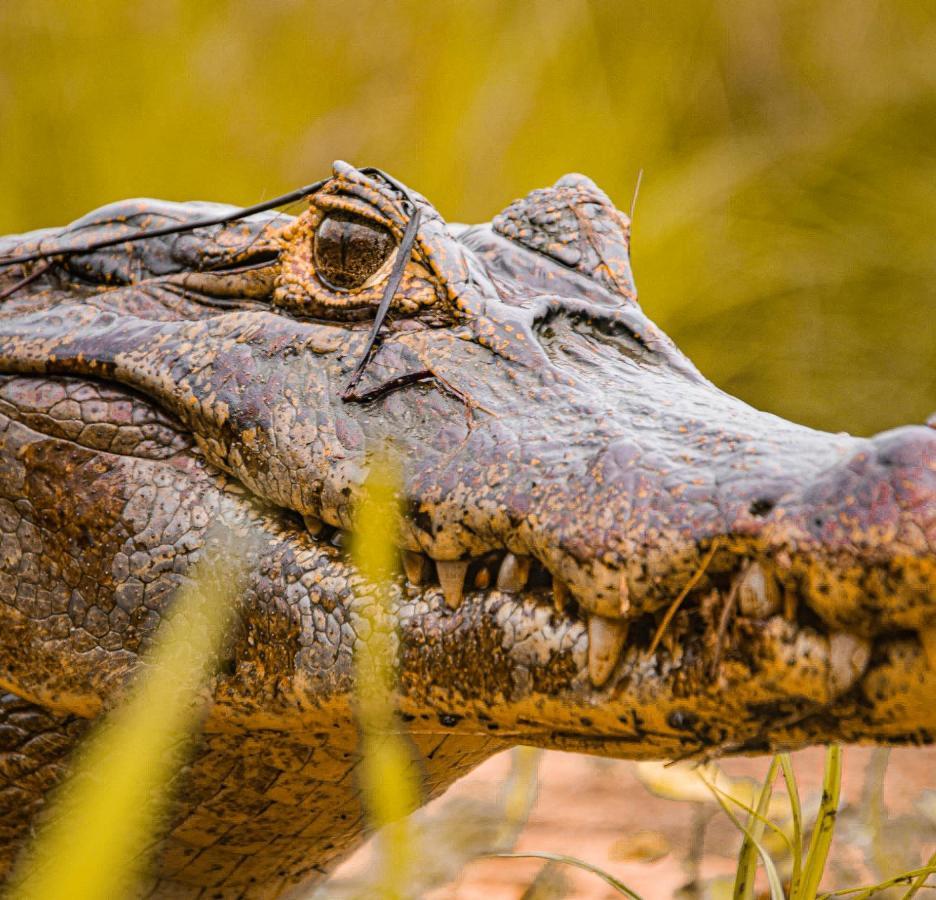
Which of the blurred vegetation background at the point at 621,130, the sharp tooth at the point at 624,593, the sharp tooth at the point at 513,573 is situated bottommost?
the sharp tooth at the point at 624,593

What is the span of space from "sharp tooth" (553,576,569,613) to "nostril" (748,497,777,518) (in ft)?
0.83

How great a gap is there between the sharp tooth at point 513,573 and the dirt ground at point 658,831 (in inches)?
72.0

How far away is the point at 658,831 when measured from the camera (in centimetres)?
383

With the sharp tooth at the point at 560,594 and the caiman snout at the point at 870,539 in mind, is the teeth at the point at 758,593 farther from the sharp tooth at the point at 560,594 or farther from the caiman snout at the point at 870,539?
the sharp tooth at the point at 560,594

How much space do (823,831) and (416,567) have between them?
2.88ft

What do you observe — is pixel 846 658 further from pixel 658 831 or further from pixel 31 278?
pixel 658 831

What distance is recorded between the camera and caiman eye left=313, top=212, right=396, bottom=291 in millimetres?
2109

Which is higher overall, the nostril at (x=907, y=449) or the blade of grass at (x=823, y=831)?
the nostril at (x=907, y=449)

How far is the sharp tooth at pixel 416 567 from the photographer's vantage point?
169cm

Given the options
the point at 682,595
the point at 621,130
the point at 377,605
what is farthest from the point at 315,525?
the point at 621,130

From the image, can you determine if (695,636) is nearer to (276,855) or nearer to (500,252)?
(500,252)

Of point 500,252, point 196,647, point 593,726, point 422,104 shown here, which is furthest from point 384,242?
point 422,104

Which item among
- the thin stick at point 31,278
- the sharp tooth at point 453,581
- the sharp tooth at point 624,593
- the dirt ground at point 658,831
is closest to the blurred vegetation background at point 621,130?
the dirt ground at point 658,831

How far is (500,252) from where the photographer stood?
226 cm
